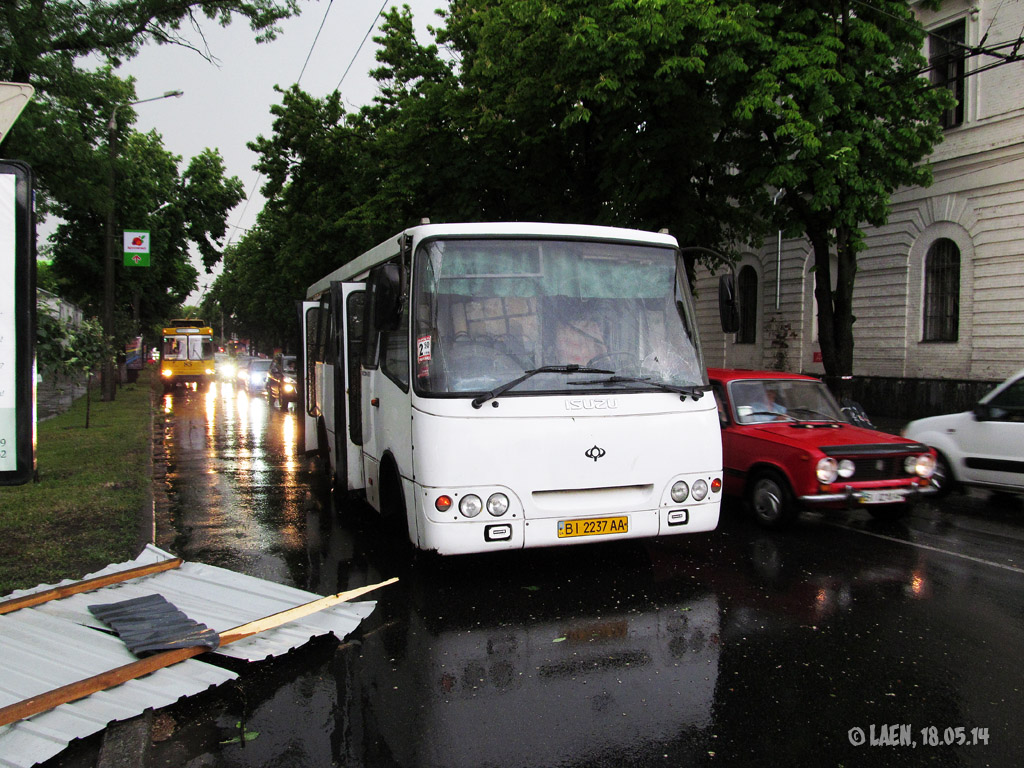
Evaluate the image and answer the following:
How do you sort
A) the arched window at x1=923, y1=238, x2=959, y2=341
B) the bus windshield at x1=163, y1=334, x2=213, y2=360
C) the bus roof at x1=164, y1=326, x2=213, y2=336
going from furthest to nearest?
the bus roof at x1=164, y1=326, x2=213, y2=336
the bus windshield at x1=163, y1=334, x2=213, y2=360
the arched window at x1=923, y1=238, x2=959, y2=341

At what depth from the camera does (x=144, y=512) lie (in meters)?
8.59

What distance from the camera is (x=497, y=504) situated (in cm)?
580

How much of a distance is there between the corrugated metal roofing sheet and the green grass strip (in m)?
0.62

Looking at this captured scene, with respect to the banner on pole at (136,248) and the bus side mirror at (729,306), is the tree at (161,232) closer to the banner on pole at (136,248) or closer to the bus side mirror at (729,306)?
the banner on pole at (136,248)

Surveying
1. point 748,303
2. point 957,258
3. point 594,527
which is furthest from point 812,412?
point 748,303

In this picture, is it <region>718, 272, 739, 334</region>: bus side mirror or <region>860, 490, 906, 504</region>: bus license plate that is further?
<region>860, 490, 906, 504</region>: bus license plate

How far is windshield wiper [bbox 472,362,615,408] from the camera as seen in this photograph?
583 centimetres

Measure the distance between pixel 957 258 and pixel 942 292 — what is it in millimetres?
922

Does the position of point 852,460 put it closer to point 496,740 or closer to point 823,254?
point 496,740

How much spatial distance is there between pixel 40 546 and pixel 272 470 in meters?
5.93

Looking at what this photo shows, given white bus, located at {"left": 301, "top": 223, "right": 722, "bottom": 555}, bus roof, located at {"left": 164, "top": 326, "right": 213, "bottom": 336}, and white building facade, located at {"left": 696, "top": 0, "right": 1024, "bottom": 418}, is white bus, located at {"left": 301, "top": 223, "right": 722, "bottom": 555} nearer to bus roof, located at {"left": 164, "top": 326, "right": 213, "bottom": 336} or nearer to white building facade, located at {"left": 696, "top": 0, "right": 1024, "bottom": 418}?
white building facade, located at {"left": 696, "top": 0, "right": 1024, "bottom": 418}

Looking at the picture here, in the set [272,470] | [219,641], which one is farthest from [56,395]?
[219,641]

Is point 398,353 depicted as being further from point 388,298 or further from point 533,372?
point 533,372

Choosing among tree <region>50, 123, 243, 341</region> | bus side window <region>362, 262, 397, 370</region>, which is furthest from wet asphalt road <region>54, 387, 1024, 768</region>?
tree <region>50, 123, 243, 341</region>
